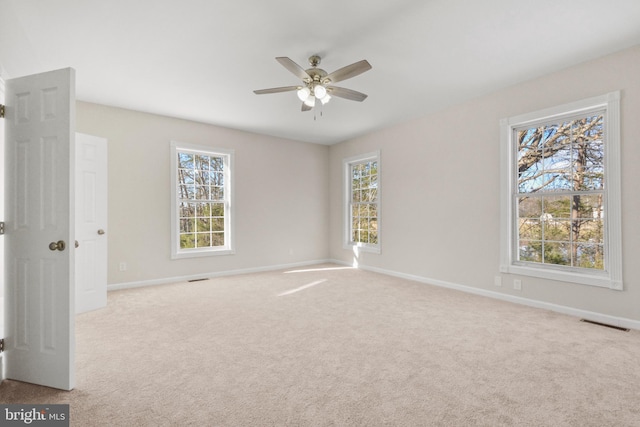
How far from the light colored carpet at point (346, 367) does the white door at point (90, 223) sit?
271mm

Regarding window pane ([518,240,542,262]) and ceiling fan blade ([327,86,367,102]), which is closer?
ceiling fan blade ([327,86,367,102])

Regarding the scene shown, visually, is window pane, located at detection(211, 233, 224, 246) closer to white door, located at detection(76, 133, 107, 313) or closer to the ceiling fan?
white door, located at detection(76, 133, 107, 313)

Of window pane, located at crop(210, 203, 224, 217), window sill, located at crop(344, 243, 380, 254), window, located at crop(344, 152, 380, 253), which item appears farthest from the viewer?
window, located at crop(344, 152, 380, 253)

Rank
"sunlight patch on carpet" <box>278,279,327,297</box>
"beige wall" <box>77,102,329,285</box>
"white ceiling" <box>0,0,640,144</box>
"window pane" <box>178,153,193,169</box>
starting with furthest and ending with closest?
1. "window pane" <box>178,153,193,169</box>
2. "beige wall" <box>77,102,329,285</box>
3. "sunlight patch on carpet" <box>278,279,327,297</box>
4. "white ceiling" <box>0,0,640,144</box>

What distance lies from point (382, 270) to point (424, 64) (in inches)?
138

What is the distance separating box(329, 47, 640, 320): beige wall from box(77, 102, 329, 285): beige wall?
3.67 feet

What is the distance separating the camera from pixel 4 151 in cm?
196

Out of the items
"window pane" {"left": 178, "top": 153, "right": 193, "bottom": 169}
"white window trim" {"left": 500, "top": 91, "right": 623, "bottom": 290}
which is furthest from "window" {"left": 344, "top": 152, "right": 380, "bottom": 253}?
"window pane" {"left": 178, "top": 153, "right": 193, "bottom": 169}

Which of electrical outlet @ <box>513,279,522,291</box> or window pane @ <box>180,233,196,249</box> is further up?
window pane @ <box>180,233,196,249</box>

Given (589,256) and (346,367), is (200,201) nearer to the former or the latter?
(346,367)

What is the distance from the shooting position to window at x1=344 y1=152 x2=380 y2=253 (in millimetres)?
5836

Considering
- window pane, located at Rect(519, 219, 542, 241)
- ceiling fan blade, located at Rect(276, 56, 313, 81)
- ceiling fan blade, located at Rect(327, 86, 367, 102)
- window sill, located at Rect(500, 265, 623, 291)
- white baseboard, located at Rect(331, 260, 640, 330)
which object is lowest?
white baseboard, located at Rect(331, 260, 640, 330)

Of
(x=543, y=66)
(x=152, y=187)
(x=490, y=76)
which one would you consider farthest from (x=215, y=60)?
(x=543, y=66)

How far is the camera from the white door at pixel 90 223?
3416 millimetres
